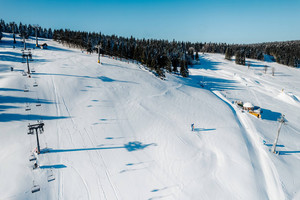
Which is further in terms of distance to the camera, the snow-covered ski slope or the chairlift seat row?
the snow-covered ski slope

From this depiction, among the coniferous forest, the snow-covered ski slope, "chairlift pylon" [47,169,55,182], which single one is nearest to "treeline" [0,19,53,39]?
the coniferous forest

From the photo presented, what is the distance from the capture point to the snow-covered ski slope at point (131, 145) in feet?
44.0

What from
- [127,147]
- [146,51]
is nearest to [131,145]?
[127,147]

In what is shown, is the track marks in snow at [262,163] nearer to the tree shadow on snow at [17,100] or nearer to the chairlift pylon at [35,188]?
the chairlift pylon at [35,188]

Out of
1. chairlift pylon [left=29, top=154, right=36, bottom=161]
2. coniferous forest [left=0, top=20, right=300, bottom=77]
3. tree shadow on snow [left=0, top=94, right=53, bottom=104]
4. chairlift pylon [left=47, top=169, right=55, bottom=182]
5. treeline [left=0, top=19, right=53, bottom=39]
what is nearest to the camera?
chairlift pylon [left=47, top=169, right=55, bottom=182]

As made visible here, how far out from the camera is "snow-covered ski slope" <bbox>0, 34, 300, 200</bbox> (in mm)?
13414

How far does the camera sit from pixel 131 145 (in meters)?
18.3

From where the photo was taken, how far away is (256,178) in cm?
1579

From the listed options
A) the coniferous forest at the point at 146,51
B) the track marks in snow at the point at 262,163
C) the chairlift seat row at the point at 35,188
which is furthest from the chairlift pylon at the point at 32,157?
the coniferous forest at the point at 146,51

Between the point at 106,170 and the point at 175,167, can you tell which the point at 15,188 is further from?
the point at 175,167

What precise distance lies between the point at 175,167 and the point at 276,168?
1130 cm

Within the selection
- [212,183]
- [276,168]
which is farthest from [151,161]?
[276,168]

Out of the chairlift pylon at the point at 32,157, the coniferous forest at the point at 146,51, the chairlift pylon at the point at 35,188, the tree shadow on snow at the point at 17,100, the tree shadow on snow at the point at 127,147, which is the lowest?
the chairlift pylon at the point at 35,188

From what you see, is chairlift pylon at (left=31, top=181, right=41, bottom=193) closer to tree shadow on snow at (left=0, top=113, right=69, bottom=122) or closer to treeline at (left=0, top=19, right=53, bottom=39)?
tree shadow on snow at (left=0, top=113, right=69, bottom=122)
